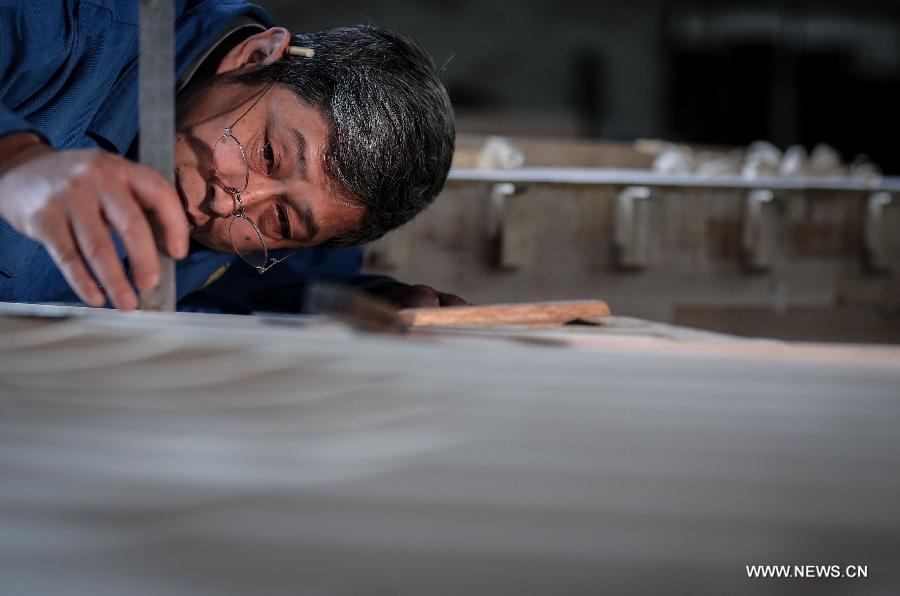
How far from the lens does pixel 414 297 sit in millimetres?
1727

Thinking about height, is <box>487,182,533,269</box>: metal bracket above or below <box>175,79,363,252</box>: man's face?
below

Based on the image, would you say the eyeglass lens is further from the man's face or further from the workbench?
the workbench

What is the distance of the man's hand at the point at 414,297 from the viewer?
1.70m

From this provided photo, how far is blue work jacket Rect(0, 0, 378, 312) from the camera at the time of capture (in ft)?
4.28

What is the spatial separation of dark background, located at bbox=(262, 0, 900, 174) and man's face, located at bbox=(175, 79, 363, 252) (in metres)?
3.89

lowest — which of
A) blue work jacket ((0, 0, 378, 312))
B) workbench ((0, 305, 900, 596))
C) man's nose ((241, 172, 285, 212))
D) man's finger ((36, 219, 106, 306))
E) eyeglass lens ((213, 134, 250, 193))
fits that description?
workbench ((0, 305, 900, 596))

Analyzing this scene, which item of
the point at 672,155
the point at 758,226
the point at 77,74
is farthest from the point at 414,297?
the point at 672,155

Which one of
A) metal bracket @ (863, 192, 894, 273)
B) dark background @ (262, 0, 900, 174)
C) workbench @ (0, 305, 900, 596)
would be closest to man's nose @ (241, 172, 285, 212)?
workbench @ (0, 305, 900, 596)

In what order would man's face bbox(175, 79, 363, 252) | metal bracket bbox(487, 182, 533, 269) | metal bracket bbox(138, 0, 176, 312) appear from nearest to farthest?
Answer: 1. metal bracket bbox(138, 0, 176, 312)
2. man's face bbox(175, 79, 363, 252)
3. metal bracket bbox(487, 182, 533, 269)

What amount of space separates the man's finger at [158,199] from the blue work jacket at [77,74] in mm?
459

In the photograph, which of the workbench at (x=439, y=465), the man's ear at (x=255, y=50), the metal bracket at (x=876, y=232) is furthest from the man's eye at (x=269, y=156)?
the metal bracket at (x=876, y=232)

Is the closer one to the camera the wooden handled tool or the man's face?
the wooden handled tool

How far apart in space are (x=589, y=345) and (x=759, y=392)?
0.43ft

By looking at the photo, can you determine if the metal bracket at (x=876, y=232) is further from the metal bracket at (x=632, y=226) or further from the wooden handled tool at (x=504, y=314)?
the wooden handled tool at (x=504, y=314)
